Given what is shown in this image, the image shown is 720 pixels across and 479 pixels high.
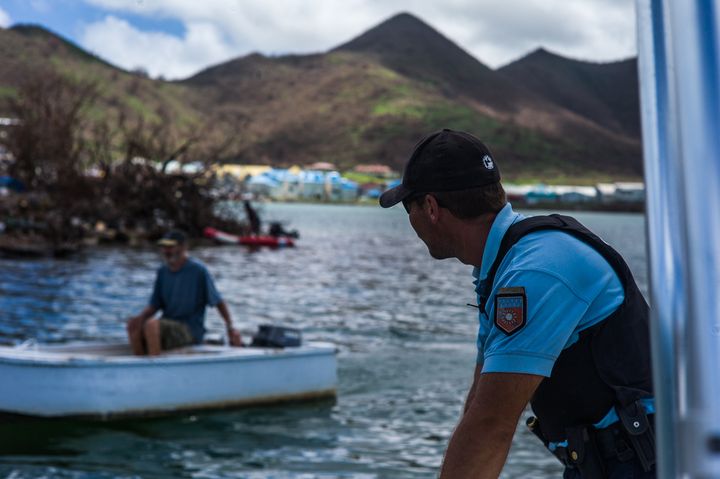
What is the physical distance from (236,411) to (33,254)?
92.9 feet

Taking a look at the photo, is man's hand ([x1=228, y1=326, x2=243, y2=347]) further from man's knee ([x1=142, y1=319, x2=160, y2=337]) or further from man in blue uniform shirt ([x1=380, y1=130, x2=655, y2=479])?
man in blue uniform shirt ([x1=380, y1=130, x2=655, y2=479])

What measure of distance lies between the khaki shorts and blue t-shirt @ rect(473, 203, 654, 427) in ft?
29.5

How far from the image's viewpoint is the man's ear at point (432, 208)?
92.9 inches

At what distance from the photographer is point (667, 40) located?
81cm

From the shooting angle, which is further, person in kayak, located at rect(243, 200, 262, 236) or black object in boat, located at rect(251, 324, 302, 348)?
person in kayak, located at rect(243, 200, 262, 236)

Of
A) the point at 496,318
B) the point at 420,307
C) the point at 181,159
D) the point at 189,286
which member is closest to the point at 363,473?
the point at 189,286

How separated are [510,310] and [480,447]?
31 cm

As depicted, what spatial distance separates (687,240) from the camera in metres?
0.76

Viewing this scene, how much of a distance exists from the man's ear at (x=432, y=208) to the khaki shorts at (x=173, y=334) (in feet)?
28.7

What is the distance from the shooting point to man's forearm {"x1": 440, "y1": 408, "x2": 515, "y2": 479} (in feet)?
6.75

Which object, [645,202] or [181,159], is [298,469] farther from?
[181,159]

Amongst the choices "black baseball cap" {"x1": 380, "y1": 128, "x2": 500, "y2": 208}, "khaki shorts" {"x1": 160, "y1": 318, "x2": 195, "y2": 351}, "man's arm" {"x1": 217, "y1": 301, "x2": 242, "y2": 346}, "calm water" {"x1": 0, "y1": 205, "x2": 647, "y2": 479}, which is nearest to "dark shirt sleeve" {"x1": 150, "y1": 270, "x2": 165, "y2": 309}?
"khaki shorts" {"x1": 160, "y1": 318, "x2": 195, "y2": 351}

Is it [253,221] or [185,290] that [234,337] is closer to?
[185,290]

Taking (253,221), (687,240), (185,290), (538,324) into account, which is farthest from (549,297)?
(253,221)
